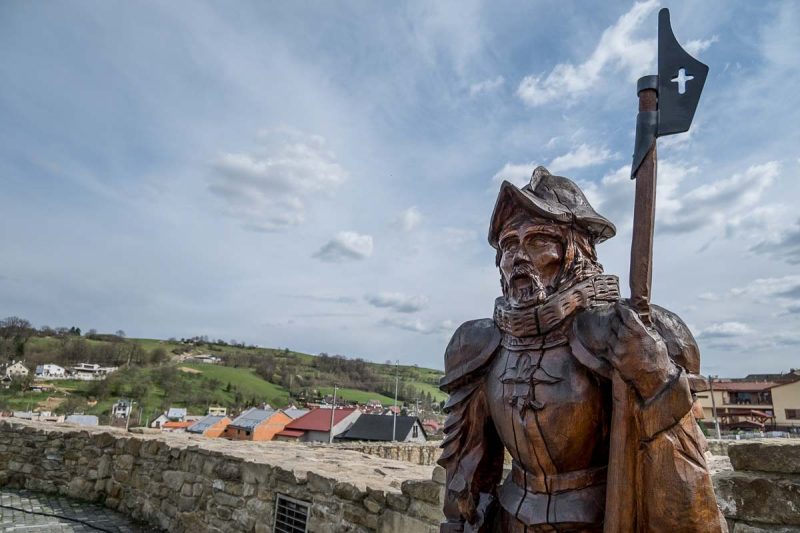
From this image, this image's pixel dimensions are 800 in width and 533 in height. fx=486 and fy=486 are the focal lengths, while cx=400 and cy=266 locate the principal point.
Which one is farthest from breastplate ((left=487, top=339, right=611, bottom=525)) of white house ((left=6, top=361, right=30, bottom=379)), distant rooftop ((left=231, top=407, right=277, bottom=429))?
white house ((left=6, top=361, right=30, bottom=379))

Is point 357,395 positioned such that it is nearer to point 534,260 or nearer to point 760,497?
point 760,497

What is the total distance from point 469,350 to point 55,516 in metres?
7.28

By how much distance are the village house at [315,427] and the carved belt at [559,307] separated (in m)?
27.8

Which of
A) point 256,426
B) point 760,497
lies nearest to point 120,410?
point 256,426

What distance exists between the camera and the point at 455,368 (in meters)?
1.96

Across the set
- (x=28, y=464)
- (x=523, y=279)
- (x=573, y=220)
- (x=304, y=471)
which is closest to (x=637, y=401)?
(x=523, y=279)

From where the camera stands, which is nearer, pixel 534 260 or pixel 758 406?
pixel 534 260

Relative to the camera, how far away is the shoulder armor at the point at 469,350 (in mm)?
1888

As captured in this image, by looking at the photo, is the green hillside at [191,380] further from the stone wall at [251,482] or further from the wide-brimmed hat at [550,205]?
the wide-brimmed hat at [550,205]

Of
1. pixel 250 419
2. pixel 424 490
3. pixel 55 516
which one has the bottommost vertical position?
pixel 250 419

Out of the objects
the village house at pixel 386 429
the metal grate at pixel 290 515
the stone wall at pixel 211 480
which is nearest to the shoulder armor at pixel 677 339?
the stone wall at pixel 211 480

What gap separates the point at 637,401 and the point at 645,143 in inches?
31.3

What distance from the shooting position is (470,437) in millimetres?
1910

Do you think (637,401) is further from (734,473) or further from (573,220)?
(734,473)
